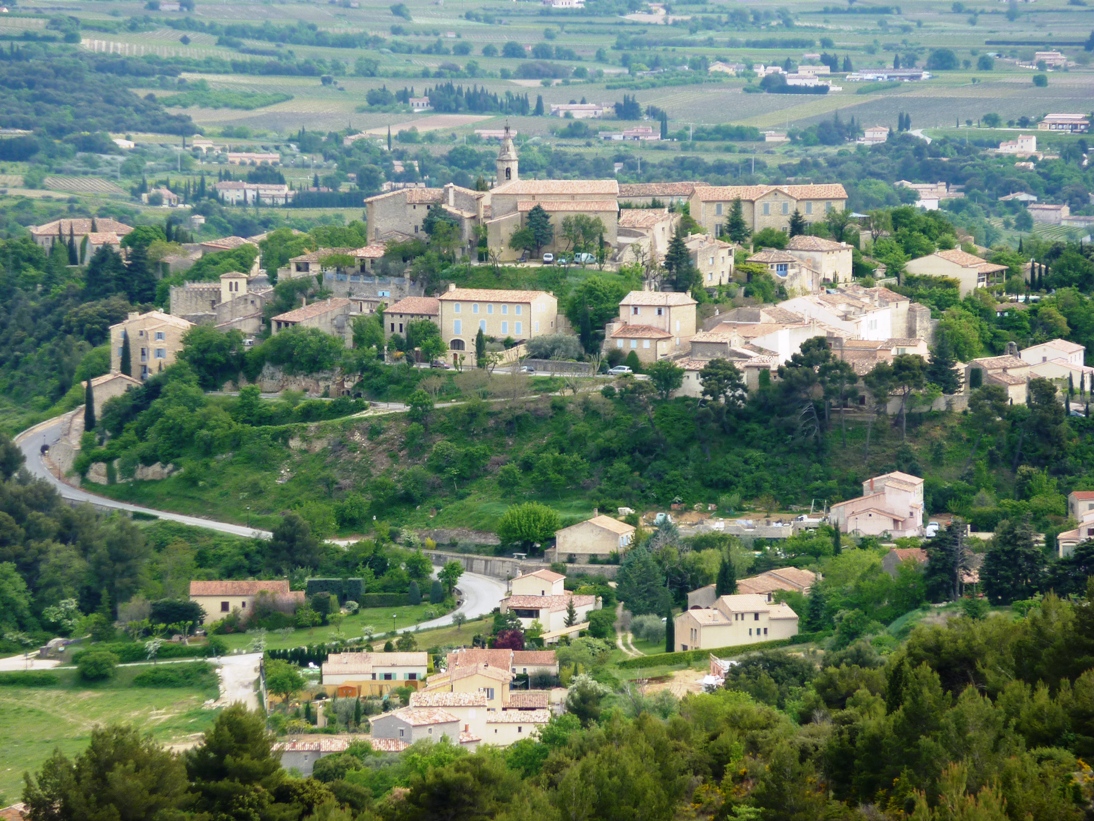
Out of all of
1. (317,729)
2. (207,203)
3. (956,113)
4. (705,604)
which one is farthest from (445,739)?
(956,113)

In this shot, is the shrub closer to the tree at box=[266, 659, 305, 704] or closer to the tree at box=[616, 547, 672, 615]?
the tree at box=[266, 659, 305, 704]

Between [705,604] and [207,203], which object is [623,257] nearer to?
[705,604]

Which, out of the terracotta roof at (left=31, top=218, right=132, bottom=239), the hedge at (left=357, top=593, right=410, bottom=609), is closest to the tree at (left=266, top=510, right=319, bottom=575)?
the hedge at (left=357, top=593, right=410, bottom=609)

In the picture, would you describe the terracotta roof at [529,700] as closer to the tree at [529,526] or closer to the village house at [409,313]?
the tree at [529,526]

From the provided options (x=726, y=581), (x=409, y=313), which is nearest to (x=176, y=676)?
(x=726, y=581)

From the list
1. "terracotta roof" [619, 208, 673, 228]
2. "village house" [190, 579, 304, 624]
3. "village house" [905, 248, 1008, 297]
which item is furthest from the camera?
"village house" [905, 248, 1008, 297]

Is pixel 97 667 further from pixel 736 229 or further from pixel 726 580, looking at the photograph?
pixel 736 229

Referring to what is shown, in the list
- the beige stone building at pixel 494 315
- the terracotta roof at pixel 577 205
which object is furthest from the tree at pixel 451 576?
the terracotta roof at pixel 577 205
